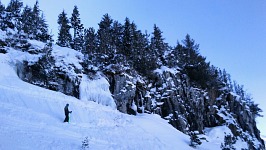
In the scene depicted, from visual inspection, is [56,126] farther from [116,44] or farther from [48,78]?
[116,44]

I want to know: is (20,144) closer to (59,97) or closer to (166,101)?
(59,97)

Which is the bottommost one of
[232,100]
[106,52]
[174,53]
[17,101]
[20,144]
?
[20,144]

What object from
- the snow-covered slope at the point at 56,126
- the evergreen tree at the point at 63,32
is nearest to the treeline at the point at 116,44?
the evergreen tree at the point at 63,32

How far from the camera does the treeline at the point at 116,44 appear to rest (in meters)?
32.9

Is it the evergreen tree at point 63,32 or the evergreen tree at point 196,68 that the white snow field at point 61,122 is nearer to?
the evergreen tree at point 63,32

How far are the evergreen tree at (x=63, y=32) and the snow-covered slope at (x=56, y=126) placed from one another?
16130 millimetres

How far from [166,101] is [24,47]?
19.3 metres

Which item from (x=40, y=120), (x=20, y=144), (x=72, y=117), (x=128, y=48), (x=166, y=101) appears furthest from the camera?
→ (x=128, y=48)

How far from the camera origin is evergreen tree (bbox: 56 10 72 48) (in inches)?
1591

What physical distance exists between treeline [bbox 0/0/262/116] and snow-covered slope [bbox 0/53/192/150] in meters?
9.47

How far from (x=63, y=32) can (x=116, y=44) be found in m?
9.50

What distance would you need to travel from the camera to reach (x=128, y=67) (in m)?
32.2

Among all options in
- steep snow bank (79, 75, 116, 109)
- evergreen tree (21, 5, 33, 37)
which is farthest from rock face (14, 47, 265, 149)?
evergreen tree (21, 5, 33, 37)

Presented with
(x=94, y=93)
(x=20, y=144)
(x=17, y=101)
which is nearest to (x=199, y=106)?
(x=94, y=93)
